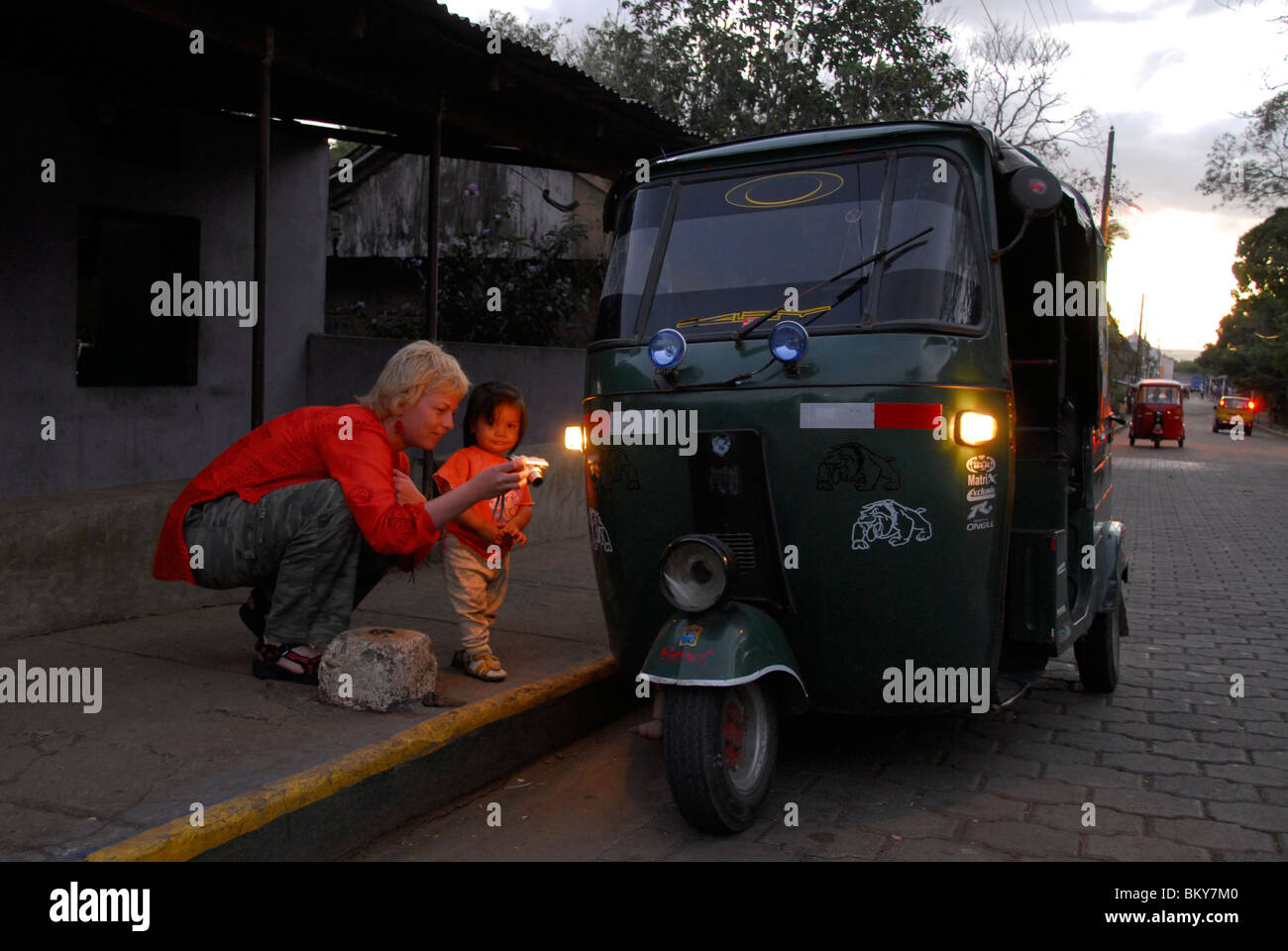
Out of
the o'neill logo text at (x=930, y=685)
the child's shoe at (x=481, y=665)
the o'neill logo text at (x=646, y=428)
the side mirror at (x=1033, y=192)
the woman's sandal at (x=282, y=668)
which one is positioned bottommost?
the child's shoe at (x=481, y=665)

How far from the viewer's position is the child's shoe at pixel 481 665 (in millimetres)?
4707

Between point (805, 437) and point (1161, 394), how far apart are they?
107 ft

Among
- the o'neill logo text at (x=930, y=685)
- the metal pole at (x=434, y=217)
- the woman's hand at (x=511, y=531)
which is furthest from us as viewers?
the metal pole at (x=434, y=217)

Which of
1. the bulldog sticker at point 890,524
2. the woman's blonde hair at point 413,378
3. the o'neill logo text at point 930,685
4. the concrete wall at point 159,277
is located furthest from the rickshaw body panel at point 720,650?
the concrete wall at point 159,277

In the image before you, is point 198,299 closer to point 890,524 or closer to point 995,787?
point 890,524

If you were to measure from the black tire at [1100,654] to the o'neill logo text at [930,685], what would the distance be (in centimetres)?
168

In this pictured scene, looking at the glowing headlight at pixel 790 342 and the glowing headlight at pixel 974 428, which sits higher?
the glowing headlight at pixel 790 342

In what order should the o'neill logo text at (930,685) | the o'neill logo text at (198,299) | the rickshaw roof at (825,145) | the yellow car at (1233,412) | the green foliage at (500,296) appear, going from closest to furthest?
the o'neill logo text at (930,685)
the rickshaw roof at (825,145)
the o'neill logo text at (198,299)
the green foliage at (500,296)
the yellow car at (1233,412)

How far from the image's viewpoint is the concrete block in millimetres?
4141

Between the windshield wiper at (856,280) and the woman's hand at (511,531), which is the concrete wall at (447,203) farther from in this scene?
the windshield wiper at (856,280)

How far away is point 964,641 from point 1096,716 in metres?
1.82

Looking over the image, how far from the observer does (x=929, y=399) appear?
12.1ft

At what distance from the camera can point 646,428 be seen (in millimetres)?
3988

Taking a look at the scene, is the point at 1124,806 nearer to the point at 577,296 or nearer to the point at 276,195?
the point at 276,195
